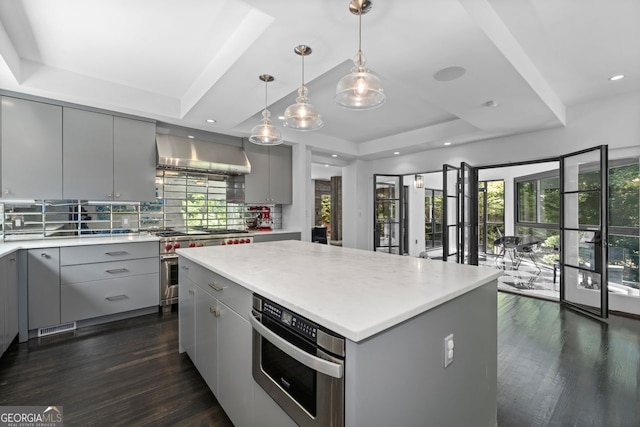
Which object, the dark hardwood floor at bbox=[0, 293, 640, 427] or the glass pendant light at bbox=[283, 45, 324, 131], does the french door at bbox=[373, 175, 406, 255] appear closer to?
the dark hardwood floor at bbox=[0, 293, 640, 427]

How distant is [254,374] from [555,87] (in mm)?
3937

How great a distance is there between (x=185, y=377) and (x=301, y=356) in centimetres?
156

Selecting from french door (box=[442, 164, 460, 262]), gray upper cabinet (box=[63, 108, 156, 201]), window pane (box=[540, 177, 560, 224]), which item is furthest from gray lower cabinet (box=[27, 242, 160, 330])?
window pane (box=[540, 177, 560, 224])

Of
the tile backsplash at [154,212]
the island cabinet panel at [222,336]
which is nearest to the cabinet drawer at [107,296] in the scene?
the tile backsplash at [154,212]

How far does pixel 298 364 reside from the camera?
1043mm

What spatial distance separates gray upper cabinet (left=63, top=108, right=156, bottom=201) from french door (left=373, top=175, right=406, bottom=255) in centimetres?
416

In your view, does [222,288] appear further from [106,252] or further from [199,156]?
[199,156]

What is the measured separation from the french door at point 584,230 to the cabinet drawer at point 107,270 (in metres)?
4.98

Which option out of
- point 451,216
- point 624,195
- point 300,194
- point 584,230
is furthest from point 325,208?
point 624,195

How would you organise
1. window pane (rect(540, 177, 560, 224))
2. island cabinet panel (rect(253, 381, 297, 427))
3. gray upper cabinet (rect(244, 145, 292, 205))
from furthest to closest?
window pane (rect(540, 177, 560, 224))
gray upper cabinet (rect(244, 145, 292, 205))
island cabinet panel (rect(253, 381, 297, 427))

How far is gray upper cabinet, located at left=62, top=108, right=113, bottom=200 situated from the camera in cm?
298

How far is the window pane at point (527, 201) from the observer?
21.5ft

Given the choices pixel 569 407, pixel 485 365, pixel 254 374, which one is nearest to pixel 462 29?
pixel 485 365

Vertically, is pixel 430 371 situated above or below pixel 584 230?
below
